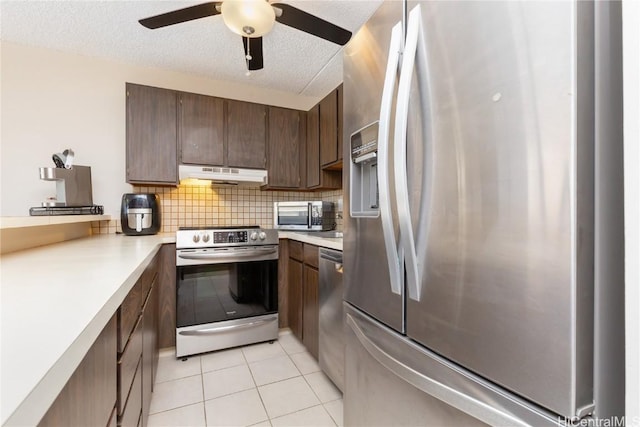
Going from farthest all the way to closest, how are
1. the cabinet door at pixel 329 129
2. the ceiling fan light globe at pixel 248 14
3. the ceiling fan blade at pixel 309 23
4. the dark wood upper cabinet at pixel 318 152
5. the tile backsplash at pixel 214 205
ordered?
the tile backsplash at pixel 214 205
the dark wood upper cabinet at pixel 318 152
the cabinet door at pixel 329 129
the ceiling fan blade at pixel 309 23
the ceiling fan light globe at pixel 248 14

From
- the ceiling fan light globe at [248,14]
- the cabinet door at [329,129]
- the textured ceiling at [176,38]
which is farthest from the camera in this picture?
the cabinet door at [329,129]

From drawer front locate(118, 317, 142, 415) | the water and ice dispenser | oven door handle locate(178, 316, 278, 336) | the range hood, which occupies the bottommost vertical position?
oven door handle locate(178, 316, 278, 336)

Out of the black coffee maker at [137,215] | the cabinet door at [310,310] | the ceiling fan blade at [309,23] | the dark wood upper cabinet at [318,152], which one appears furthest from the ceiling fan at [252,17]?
the cabinet door at [310,310]

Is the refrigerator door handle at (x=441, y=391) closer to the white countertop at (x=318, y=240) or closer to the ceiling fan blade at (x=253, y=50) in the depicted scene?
the white countertop at (x=318, y=240)

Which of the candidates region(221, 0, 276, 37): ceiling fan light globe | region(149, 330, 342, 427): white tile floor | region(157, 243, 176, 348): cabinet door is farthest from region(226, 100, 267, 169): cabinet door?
region(149, 330, 342, 427): white tile floor

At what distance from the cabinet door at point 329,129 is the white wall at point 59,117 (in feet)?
4.63

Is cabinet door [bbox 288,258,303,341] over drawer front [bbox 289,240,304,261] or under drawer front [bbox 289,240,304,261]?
under

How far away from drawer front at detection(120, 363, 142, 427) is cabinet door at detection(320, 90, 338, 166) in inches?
72.2

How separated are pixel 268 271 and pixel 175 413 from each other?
41.4 inches

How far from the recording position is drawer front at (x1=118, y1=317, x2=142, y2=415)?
0.81 metres

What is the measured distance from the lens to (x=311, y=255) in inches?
78.3

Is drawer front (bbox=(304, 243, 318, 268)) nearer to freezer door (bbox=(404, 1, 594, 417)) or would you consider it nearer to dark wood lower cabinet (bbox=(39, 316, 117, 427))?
freezer door (bbox=(404, 1, 594, 417))

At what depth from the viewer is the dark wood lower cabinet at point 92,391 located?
0.44m

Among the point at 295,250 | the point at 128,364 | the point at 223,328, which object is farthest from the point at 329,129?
the point at 128,364
